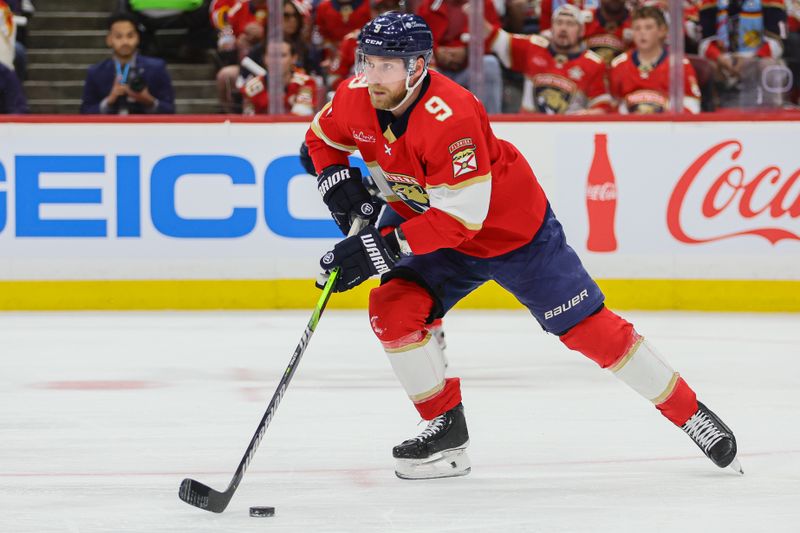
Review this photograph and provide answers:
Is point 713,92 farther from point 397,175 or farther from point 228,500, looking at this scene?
point 228,500

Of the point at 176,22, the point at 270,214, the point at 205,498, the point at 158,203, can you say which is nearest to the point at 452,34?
the point at 270,214

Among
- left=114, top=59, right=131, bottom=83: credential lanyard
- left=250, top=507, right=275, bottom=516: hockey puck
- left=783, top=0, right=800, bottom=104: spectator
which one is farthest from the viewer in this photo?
left=114, top=59, right=131, bottom=83: credential lanyard

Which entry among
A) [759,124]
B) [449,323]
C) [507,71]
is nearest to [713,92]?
[759,124]

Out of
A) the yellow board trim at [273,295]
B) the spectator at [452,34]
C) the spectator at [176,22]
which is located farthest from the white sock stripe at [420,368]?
the spectator at [176,22]

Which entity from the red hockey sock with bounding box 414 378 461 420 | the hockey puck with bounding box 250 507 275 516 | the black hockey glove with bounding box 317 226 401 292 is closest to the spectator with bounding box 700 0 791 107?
the red hockey sock with bounding box 414 378 461 420

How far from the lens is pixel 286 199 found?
7.32m

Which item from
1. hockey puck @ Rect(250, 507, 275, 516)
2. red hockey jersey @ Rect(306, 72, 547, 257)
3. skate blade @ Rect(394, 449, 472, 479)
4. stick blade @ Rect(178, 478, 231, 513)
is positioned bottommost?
skate blade @ Rect(394, 449, 472, 479)

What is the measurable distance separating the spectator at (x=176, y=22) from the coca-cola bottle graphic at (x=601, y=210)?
6.99 ft

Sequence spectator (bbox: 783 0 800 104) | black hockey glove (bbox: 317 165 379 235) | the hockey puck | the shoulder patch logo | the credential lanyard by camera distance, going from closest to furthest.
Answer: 1. the hockey puck
2. the shoulder patch logo
3. black hockey glove (bbox: 317 165 379 235)
4. spectator (bbox: 783 0 800 104)
5. the credential lanyard

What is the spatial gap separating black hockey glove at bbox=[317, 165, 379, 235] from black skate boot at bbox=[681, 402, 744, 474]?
94cm

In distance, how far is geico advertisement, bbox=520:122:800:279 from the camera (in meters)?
7.26

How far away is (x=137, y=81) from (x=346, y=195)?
4046 mm

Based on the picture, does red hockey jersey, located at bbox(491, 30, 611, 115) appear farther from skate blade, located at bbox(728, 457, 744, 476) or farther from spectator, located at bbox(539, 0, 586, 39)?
skate blade, located at bbox(728, 457, 744, 476)

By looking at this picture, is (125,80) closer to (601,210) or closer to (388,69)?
(601,210)
